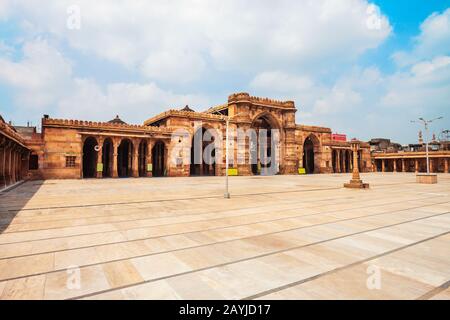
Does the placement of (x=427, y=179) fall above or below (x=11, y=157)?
A: below

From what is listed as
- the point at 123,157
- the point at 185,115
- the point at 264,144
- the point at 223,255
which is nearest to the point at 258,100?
the point at 264,144

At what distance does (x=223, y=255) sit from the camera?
5.24m

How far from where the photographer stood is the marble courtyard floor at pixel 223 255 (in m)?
3.79

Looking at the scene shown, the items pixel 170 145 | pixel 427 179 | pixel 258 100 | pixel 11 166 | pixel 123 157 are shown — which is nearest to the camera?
pixel 11 166

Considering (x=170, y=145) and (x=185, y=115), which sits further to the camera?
(x=185, y=115)

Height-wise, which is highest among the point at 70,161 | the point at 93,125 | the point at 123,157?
the point at 93,125

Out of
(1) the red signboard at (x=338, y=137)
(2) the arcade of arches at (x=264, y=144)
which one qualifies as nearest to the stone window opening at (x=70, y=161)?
(2) the arcade of arches at (x=264, y=144)

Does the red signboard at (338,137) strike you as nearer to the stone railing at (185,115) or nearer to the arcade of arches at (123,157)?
the stone railing at (185,115)

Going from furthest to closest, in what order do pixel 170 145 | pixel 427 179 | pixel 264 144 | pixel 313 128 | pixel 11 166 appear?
pixel 313 128, pixel 264 144, pixel 170 145, pixel 427 179, pixel 11 166

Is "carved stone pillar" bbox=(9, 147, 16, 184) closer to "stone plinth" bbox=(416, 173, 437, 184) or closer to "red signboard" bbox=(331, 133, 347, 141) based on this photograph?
"stone plinth" bbox=(416, 173, 437, 184)

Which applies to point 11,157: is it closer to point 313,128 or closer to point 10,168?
point 10,168
